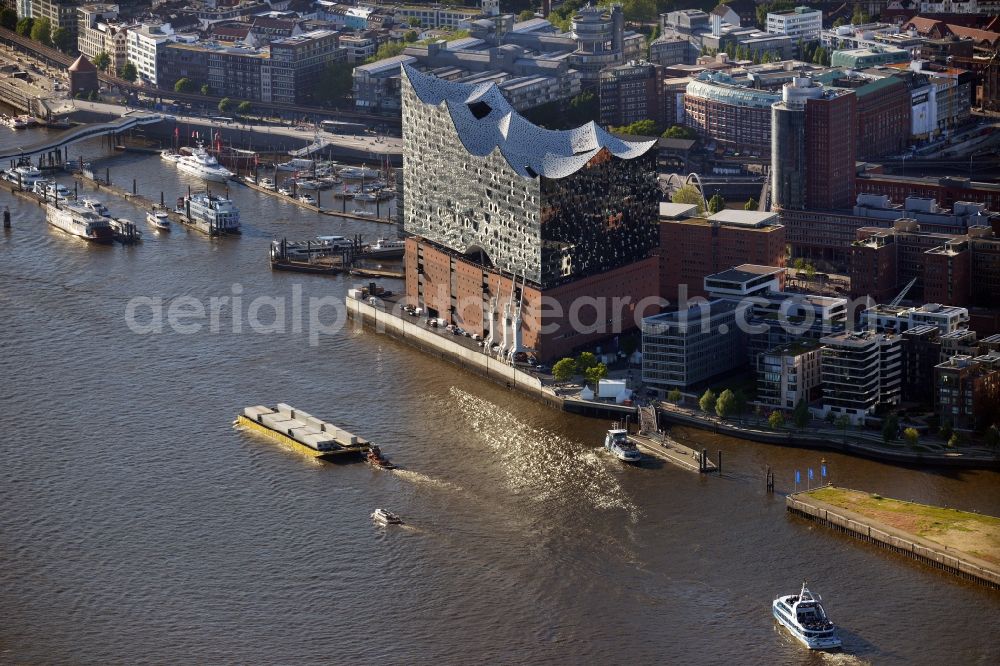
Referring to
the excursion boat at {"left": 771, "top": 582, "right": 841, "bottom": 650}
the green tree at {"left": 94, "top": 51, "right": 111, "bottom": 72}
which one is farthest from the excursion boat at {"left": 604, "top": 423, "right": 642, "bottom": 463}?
the green tree at {"left": 94, "top": 51, "right": 111, "bottom": 72}

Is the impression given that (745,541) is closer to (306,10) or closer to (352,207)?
(352,207)

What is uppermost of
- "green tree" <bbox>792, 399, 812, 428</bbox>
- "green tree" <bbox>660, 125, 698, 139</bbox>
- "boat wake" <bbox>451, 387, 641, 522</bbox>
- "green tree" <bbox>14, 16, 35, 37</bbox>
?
"green tree" <bbox>14, 16, 35, 37</bbox>

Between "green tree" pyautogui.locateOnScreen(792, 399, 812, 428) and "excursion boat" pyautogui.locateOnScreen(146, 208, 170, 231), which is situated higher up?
"excursion boat" pyautogui.locateOnScreen(146, 208, 170, 231)

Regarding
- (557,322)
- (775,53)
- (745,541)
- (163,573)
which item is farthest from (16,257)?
(775,53)

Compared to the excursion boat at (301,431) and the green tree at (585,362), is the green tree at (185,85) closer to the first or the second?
the green tree at (585,362)

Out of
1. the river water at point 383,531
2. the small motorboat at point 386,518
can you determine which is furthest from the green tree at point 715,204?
the small motorboat at point 386,518

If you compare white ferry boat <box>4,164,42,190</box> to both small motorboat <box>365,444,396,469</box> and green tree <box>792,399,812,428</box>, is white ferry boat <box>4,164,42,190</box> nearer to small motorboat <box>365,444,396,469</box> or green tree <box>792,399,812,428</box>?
small motorboat <box>365,444,396,469</box>
